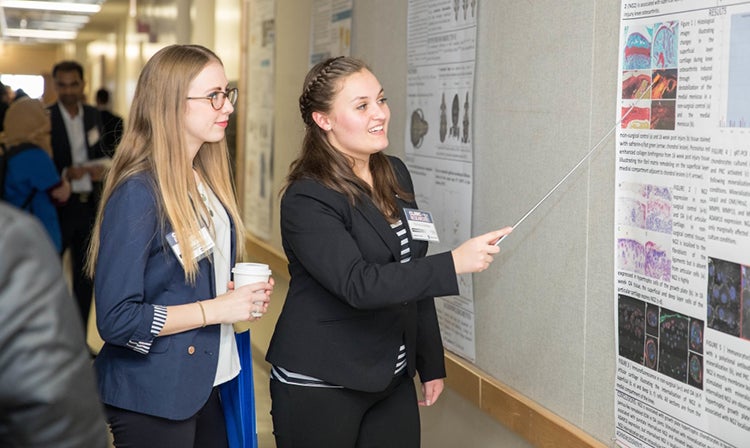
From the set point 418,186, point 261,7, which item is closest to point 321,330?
point 418,186

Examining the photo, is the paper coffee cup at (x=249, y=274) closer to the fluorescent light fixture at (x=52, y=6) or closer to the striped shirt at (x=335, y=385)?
the striped shirt at (x=335, y=385)

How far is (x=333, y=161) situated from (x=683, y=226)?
912 mm

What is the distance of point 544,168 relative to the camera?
259 cm

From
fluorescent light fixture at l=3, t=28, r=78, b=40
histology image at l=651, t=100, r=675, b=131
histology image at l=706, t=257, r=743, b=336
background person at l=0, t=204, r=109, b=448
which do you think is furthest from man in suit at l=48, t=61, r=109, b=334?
fluorescent light fixture at l=3, t=28, r=78, b=40

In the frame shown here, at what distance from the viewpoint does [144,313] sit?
2109 mm

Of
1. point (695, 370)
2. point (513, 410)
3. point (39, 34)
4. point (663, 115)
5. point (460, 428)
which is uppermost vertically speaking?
point (39, 34)

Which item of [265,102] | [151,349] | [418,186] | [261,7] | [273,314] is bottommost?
[273,314]

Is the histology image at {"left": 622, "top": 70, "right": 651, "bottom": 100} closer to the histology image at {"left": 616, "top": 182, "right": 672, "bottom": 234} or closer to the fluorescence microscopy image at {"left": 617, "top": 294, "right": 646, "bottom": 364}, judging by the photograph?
Result: the histology image at {"left": 616, "top": 182, "right": 672, "bottom": 234}

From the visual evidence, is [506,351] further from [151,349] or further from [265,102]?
[265,102]

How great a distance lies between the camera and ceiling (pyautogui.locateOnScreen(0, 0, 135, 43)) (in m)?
15.0

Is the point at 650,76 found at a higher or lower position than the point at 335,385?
higher

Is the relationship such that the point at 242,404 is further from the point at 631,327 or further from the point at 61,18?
the point at 61,18

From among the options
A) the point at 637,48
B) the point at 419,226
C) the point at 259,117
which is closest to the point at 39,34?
the point at 259,117

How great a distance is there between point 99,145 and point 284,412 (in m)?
4.73
